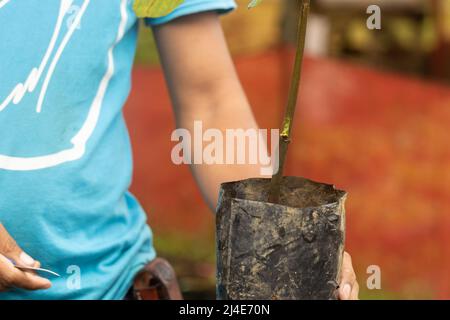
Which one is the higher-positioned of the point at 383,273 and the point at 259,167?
the point at 259,167

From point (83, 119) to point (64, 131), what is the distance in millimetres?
40

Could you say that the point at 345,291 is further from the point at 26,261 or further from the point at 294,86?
the point at 26,261

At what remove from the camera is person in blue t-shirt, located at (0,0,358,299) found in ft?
4.05

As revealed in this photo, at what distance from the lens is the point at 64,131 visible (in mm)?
1266

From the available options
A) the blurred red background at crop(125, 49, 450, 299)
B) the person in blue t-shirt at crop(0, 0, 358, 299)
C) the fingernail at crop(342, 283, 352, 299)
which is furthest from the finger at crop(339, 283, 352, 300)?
the blurred red background at crop(125, 49, 450, 299)

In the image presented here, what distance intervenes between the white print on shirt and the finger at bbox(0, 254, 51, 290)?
0.70 feet

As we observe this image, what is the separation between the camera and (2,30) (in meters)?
1.26

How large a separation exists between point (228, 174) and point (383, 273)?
254cm

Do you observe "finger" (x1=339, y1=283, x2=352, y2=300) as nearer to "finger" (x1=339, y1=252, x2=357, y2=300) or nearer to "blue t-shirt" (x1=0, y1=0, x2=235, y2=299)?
"finger" (x1=339, y1=252, x2=357, y2=300)

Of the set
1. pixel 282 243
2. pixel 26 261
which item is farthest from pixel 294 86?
pixel 26 261

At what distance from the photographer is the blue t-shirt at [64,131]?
4.04 feet
